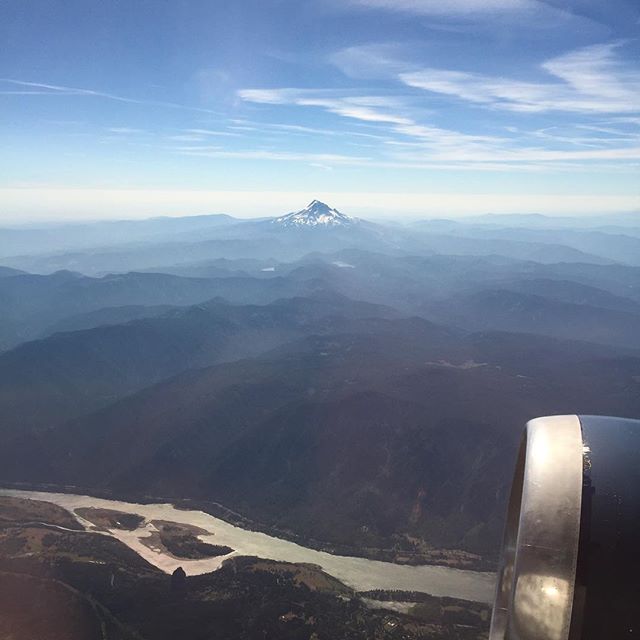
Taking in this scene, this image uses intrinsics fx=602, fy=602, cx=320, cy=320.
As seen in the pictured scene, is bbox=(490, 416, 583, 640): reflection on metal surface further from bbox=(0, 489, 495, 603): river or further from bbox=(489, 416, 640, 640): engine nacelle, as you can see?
bbox=(0, 489, 495, 603): river

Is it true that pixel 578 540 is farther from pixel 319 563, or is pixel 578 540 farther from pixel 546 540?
pixel 319 563

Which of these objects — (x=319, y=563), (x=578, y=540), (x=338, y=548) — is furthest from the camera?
(x=338, y=548)

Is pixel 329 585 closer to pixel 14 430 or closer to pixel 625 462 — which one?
pixel 625 462

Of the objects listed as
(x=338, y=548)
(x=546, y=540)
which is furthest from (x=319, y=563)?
(x=546, y=540)

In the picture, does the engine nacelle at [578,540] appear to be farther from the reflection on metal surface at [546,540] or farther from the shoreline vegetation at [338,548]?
Result: the shoreline vegetation at [338,548]

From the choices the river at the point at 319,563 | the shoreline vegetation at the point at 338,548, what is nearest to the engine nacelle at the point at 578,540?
the river at the point at 319,563

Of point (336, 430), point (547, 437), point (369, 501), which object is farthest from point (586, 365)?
point (547, 437)
